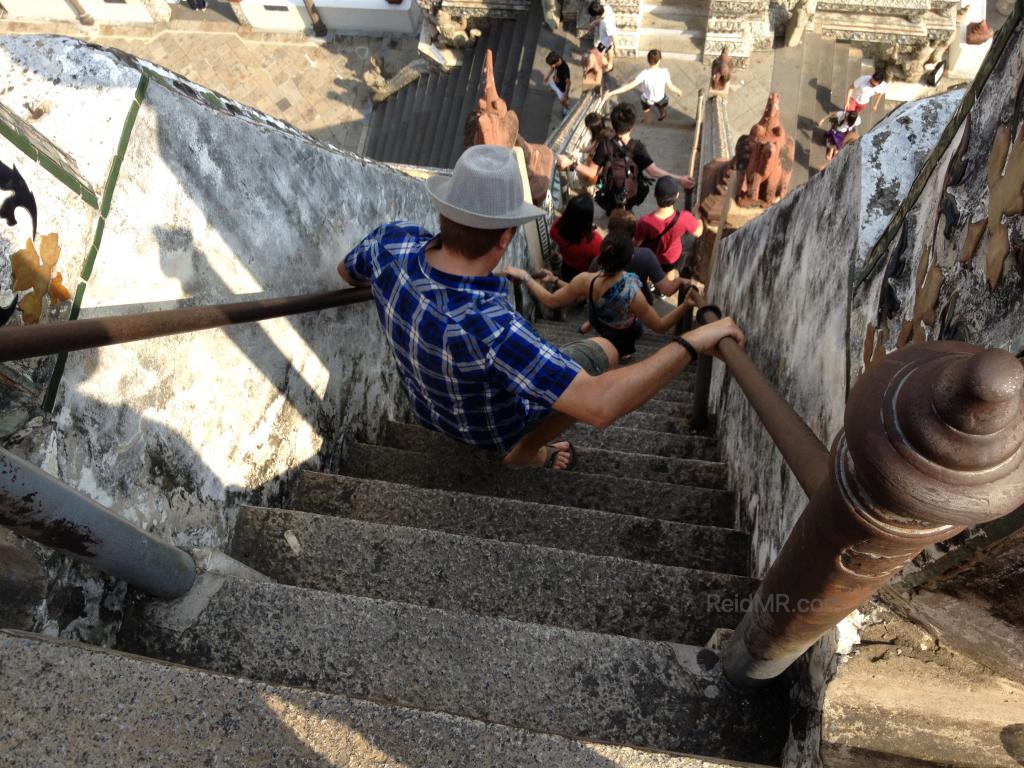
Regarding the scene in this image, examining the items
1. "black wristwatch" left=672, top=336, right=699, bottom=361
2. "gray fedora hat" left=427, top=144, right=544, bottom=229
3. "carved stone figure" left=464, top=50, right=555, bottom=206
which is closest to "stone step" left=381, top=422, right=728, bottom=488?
"black wristwatch" left=672, top=336, right=699, bottom=361

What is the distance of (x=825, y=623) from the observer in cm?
125

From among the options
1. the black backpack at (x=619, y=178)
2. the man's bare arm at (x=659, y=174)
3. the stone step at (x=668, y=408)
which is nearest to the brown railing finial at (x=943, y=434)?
the stone step at (x=668, y=408)

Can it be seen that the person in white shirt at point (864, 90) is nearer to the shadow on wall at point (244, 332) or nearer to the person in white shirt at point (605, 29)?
the person in white shirt at point (605, 29)

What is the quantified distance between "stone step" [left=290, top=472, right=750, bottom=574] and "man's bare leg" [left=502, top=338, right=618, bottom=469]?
1.10 ft

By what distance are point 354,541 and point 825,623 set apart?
4.69 feet

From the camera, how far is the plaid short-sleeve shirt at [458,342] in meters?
2.02

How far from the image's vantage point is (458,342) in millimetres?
2105

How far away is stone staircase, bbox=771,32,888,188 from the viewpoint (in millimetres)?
9430

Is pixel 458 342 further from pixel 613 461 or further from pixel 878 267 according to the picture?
pixel 613 461

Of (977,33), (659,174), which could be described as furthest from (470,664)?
(977,33)

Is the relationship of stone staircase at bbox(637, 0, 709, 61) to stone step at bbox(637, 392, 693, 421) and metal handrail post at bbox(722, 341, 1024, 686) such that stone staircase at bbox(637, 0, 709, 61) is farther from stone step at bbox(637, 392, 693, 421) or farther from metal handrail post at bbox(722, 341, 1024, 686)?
metal handrail post at bbox(722, 341, 1024, 686)

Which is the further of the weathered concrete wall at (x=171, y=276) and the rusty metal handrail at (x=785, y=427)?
the weathered concrete wall at (x=171, y=276)

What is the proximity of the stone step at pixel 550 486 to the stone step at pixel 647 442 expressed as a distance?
641 millimetres

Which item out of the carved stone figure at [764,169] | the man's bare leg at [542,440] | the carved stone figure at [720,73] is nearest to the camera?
the man's bare leg at [542,440]
